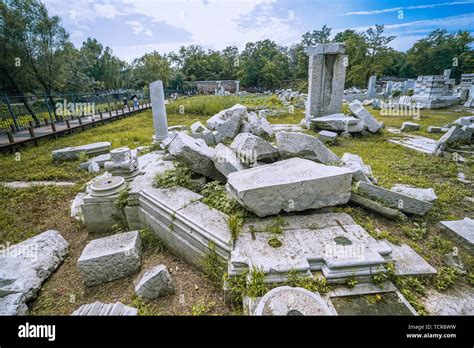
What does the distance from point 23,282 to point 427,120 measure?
48.0 feet

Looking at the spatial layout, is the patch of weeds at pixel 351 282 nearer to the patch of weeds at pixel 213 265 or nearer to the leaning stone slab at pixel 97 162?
the patch of weeds at pixel 213 265

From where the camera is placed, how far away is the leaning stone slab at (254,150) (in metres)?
3.59

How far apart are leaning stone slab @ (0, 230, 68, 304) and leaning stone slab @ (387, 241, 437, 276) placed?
4063 millimetres

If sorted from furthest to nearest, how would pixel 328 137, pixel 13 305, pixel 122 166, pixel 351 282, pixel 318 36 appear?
pixel 318 36, pixel 328 137, pixel 122 166, pixel 13 305, pixel 351 282

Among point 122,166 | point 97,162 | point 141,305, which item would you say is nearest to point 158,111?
point 97,162

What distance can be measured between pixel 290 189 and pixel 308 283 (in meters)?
1.11

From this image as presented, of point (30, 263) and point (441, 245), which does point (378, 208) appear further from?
point (30, 263)

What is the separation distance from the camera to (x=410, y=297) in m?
1.96

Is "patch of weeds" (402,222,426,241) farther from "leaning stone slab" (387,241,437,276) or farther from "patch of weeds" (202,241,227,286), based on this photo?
"patch of weeds" (202,241,227,286)

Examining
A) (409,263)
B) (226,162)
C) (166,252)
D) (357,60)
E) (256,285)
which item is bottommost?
(166,252)

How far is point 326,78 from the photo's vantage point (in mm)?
9484

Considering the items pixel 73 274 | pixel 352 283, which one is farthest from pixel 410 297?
A: pixel 73 274

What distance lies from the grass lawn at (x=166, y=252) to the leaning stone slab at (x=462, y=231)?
101mm

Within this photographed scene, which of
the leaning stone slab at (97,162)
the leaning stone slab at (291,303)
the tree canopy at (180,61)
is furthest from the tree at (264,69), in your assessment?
the leaning stone slab at (291,303)
